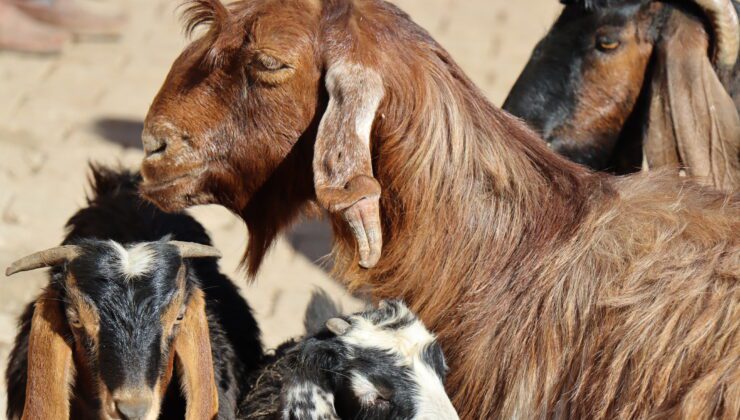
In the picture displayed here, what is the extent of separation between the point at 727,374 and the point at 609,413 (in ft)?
1.39

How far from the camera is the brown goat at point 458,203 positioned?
13.9 feet

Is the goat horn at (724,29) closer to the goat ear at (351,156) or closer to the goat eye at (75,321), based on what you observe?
the goat ear at (351,156)

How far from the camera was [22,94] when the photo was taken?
9.65m

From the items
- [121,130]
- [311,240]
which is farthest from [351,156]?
[121,130]

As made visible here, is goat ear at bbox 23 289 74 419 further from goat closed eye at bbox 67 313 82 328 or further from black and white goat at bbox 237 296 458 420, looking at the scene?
black and white goat at bbox 237 296 458 420

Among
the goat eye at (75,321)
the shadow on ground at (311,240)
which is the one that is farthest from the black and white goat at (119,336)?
the shadow on ground at (311,240)

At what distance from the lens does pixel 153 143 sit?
4.60 m

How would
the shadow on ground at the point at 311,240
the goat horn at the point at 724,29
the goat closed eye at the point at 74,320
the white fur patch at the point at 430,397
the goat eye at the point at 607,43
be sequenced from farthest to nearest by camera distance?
the shadow on ground at the point at 311,240 < the goat eye at the point at 607,43 < the goat horn at the point at 724,29 < the goat closed eye at the point at 74,320 < the white fur patch at the point at 430,397

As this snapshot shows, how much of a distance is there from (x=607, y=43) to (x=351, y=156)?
215cm

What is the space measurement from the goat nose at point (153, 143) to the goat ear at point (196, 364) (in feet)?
1.84

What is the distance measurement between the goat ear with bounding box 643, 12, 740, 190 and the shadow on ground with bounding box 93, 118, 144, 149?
4.41m

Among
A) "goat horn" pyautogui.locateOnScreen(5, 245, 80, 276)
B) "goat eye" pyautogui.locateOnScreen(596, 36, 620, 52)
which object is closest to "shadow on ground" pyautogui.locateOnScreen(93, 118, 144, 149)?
"goat eye" pyautogui.locateOnScreen(596, 36, 620, 52)

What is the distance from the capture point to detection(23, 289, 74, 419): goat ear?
4.35m

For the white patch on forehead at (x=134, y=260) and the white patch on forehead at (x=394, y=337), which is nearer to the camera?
the white patch on forehead at (x=394, y=337)
